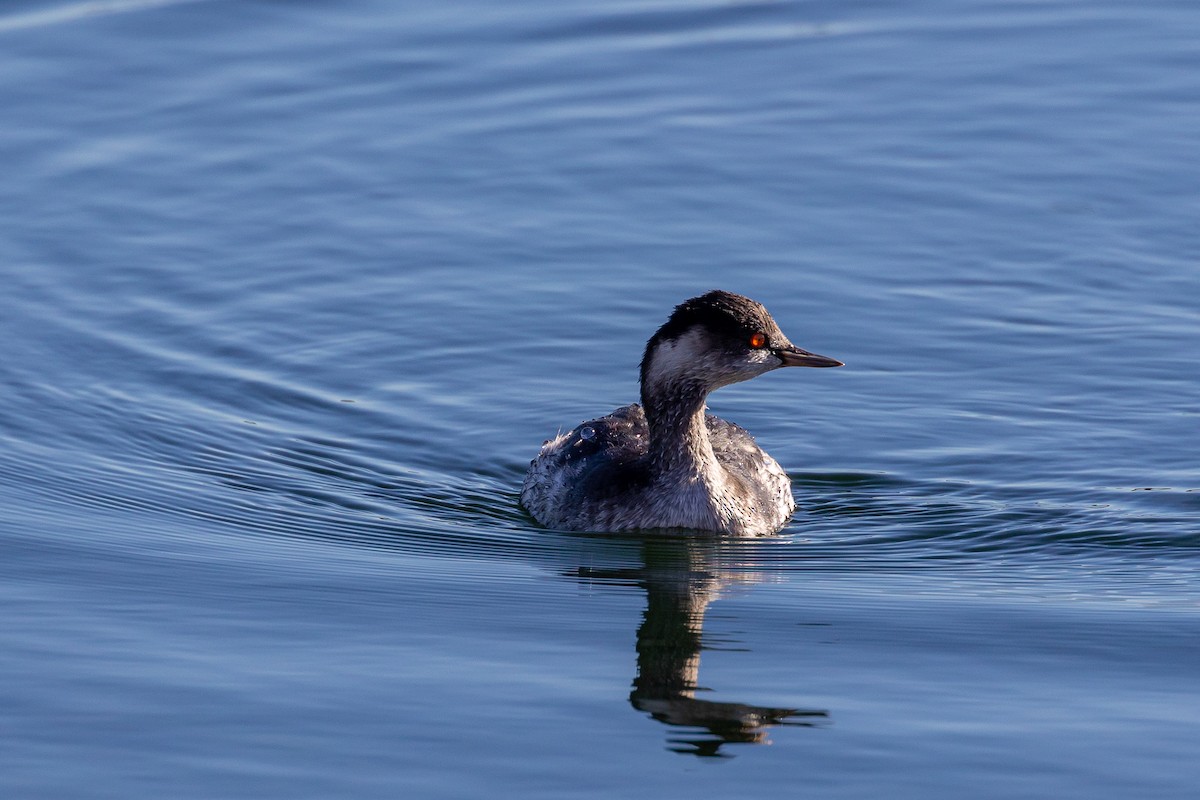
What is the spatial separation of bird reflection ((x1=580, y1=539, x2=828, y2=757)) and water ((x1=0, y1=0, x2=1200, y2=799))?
0.15ft

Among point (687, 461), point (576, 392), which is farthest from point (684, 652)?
point (576, 392)

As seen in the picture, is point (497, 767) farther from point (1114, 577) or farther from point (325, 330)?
point (325, 330)

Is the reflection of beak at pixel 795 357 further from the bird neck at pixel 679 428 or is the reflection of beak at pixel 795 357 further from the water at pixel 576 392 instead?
the water at pixel 576 392

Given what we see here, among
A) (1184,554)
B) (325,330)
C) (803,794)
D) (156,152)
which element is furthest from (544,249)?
(803,794)

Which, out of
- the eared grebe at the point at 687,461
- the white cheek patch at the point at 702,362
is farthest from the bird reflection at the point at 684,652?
the white cheek patch at the point at 702,362

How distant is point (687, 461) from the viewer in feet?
46.8

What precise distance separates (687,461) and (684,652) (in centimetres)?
301

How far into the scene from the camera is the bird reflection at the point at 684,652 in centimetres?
1006

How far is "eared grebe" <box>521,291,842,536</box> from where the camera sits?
13.8 m

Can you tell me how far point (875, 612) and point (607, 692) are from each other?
6.84ft

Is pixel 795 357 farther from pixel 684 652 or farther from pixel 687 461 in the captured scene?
pixel 684 652

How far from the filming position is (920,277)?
1850 cm

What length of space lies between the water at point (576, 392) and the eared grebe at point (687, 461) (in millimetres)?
264

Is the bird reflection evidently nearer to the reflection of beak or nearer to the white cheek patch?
the white cheek patch
